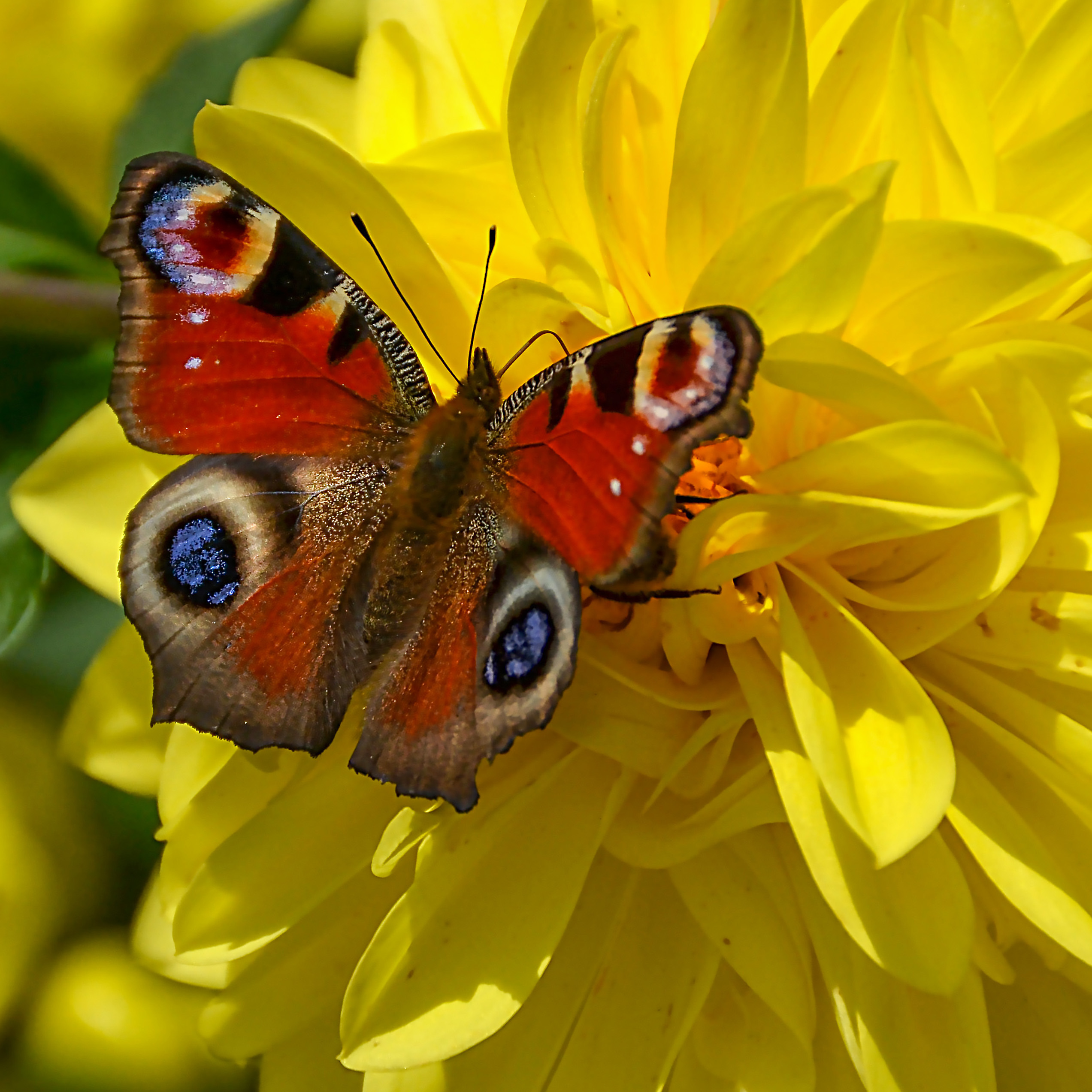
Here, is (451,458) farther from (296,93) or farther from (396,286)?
(296,93)

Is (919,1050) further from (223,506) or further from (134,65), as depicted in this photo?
(134,65)

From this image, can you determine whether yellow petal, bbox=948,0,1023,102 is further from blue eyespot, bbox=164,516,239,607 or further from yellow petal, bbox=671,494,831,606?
blue eyespot, bbox=164,516,239,607

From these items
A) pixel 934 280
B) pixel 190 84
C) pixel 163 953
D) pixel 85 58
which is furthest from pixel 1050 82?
pixel 85 58

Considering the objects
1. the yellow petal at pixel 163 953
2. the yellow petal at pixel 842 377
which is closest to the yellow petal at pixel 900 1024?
the yellow petal at pixel 842 377

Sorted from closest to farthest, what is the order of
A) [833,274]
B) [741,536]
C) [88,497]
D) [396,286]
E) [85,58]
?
1. [833,274]
2. [741,536]
3. [396,286]
4. [88,497]
5. [85,58]

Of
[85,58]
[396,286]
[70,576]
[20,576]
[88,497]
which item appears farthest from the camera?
[85,58]

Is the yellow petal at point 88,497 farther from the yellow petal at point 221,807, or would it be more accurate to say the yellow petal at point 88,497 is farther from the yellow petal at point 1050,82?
the yellow petal at point 1050,82

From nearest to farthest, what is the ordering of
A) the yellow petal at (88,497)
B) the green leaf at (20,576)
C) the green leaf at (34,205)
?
the yellow petal at (88,497), the green leaf at (20,576), the green leaf at (34,205)
